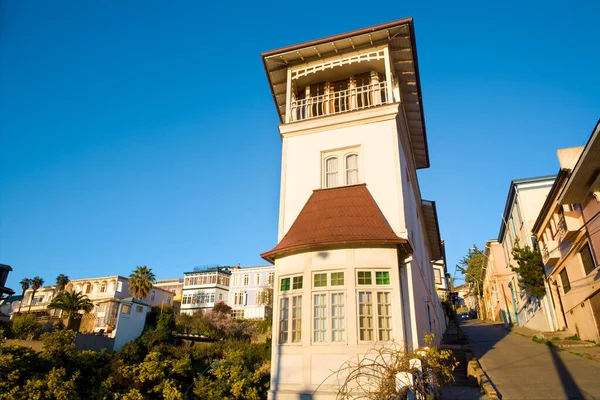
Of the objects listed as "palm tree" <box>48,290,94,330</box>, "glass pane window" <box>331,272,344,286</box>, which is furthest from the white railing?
"palm tree" <box>48,290,94,330</box>

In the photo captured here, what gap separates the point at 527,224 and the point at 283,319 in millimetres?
24458

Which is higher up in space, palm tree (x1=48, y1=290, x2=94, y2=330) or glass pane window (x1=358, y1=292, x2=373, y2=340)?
palm tree (x1=48, y1=290, x2=94, y2=330)

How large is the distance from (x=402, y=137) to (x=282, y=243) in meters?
6.49

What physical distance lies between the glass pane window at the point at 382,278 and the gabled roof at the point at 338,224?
85cm

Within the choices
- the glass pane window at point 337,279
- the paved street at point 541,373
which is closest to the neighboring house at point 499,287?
the paved street at point 541,373

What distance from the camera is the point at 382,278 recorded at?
10.9 meters

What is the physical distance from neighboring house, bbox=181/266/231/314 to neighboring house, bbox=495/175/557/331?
48360mm

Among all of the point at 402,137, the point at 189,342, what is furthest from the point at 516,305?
the point at 189,342

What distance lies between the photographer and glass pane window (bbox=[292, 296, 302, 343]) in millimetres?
10906

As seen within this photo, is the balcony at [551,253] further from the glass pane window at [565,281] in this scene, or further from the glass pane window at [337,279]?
the glass pane window at [337,279]

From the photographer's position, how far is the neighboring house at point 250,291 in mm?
64375

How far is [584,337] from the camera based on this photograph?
18688 mm

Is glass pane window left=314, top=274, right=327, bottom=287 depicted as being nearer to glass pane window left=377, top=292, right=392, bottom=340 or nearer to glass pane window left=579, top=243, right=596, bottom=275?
glass pane window left=377, top=292, right=392, bottom=340

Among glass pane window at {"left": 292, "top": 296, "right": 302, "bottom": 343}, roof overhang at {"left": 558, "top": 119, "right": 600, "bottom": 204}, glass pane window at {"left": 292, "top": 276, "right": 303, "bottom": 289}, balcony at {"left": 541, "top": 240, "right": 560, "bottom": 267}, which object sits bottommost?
glass pane window at {"left": 292, "top": 296, "right": 302, "bottom": 343}
